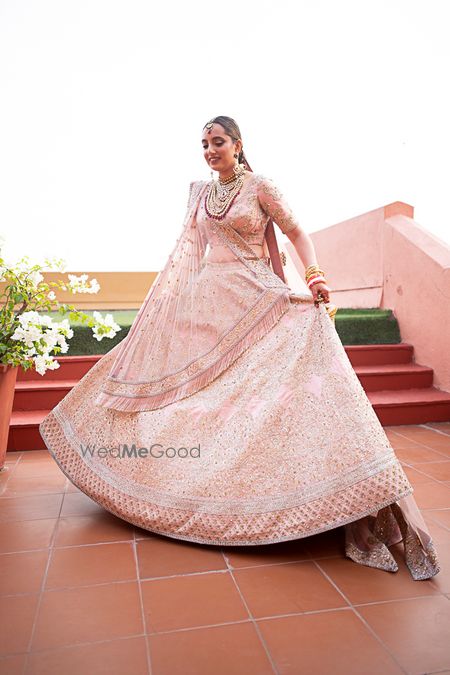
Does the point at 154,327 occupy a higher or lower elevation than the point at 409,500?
higher

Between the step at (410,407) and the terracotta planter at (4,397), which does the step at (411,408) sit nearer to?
the step at (410,407)

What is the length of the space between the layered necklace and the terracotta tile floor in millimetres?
1296

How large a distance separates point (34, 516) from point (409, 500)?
4.83 ft

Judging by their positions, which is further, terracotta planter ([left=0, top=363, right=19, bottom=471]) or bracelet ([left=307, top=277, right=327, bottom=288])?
terracotta planter ([left=0, top=363, right=19, bottom=471])

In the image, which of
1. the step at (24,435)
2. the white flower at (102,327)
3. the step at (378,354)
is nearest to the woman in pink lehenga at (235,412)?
the white flower at (102,327)

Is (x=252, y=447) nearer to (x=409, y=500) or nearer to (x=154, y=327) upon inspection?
(x=409, y=500)

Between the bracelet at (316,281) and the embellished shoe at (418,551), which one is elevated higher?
the bracelet at (316,281)

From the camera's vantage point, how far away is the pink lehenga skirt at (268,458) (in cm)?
174

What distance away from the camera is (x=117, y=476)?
2098 millimetres

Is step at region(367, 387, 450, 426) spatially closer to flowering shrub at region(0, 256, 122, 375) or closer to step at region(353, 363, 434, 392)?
step at region(353, 363, 434, 392)

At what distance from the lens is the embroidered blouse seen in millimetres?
2229

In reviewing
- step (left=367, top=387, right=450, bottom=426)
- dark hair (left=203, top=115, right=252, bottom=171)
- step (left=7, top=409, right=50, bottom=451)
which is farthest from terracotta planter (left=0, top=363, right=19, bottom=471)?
step (left=367, top=387, right=450, bottom=426)

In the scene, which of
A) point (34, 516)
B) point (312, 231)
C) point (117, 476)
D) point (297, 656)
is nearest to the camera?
point (297, 656)

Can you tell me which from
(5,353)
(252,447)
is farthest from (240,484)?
(5,353)
